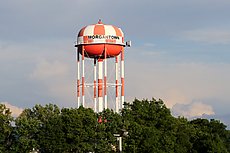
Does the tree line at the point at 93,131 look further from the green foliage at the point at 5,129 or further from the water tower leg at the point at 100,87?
the water tower leg at the point at 100,87

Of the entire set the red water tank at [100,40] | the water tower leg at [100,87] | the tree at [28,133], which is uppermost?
the red water tank at [100,40]

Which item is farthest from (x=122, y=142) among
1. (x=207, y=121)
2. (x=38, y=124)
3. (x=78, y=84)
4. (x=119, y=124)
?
(x=207, y=121)

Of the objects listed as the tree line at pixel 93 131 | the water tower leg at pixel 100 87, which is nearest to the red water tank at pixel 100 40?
the water tower leg at pixel 100 87

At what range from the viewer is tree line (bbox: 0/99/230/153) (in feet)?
279

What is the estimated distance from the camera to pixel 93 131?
85625mm

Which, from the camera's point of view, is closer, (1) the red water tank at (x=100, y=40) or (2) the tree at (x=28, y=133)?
(2) the tree at (x=28, y=133)

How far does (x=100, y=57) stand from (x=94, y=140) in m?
22.1

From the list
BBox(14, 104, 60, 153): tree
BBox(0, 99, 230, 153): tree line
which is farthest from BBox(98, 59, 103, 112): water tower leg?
BBox(14, 104, 60, 153): tree

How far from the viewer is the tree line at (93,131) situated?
8500 centimetres

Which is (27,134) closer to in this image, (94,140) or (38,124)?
(38,124)

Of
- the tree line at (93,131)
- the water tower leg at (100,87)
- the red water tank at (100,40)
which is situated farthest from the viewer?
the water tower leg at (100,87)

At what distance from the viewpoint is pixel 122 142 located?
A: 87438 millimetres

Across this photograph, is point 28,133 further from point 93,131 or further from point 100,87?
point 100,87

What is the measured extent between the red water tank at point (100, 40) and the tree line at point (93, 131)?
43.5 ft
